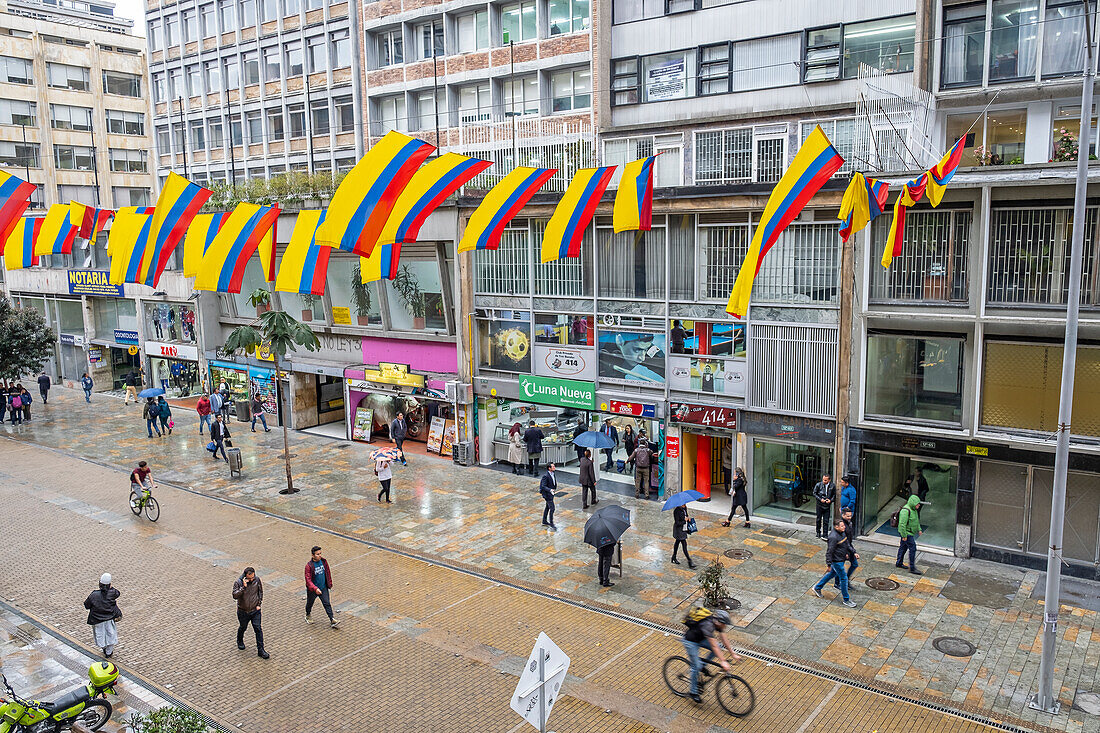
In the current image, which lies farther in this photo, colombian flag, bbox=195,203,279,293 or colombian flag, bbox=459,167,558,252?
colombian flag, bbox=195,203,279,293

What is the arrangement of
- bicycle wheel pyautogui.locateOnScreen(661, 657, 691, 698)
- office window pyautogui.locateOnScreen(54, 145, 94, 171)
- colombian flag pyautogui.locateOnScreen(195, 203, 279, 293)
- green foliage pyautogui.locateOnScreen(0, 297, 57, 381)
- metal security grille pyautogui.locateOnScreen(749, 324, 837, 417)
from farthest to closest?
office window pyautogui.locateOnScreen(54, 145, 94, 171), green foliage pyautogui.locateOnScreen(0, 297, 57, 381), colombian flag pyautogui.locateOnScreen(195, 203, 279, 293), metal security grille pyautogui.locateOnScreen(749, 324, 837, 417), bicycle wheel pyautogui.locateOnScreen(661, 657, 691, 698)

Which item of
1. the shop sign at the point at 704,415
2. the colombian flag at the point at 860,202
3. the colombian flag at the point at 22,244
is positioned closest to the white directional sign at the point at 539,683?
the colombian flag at the point at 860,202

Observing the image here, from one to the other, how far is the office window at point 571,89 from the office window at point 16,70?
144 feet

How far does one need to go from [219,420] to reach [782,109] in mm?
21386

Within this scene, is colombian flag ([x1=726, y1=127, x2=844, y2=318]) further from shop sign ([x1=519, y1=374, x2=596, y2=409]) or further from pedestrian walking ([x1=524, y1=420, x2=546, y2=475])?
pedestrian walking ([x1=524, y1=420, x2=546, y2=475])

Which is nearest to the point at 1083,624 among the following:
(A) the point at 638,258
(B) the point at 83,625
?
(A) the point at 638,258

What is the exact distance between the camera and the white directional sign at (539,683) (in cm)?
913

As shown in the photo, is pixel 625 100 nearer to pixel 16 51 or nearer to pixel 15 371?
pixel 15 371

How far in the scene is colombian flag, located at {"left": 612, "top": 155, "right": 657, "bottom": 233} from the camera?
60.0 feet

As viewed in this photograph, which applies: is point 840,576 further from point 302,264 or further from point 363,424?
point 363,424

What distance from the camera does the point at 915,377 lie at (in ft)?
64.4

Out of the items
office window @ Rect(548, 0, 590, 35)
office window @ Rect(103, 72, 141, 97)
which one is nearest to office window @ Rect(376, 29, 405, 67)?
office window @ Rect(548, 0, 590, 35)

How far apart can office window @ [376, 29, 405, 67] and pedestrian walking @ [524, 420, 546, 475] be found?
55.5 feet

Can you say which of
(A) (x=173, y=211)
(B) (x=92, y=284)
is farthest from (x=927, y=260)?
(B) (x=92, y=284)
